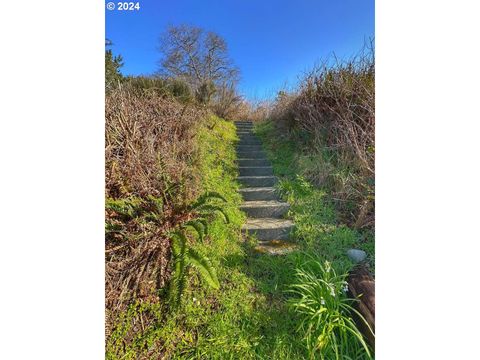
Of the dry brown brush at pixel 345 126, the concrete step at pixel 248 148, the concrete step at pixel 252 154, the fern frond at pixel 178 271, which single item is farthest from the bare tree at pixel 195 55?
the concrete step at pixel 248 148

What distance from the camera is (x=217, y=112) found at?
3596mm

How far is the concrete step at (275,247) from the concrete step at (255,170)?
125 centimetres

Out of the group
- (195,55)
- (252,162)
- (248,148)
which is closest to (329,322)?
(195,55)

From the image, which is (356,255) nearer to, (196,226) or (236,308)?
(236,308)

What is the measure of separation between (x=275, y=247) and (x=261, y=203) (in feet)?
2.13

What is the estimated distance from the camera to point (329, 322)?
1137mm

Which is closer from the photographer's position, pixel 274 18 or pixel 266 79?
pixel 274 18

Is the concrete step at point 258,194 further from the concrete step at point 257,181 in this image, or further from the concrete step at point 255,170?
the concrete step at point 255,170

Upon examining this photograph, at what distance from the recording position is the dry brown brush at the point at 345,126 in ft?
6.71

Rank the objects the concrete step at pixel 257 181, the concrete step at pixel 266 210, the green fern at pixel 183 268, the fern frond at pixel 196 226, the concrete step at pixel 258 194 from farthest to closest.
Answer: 1. the concrete step at pixel 257 181
2. the concrete step at pixel 258 194
3. the concrete step at pixel 266 210
4. the fern frond at pixel 196 226
5. the green fern at pixel 183 268
